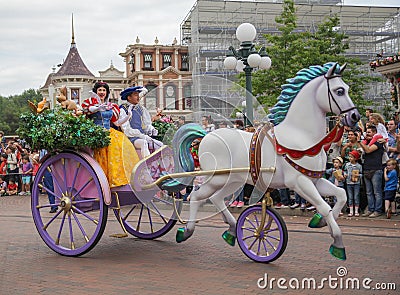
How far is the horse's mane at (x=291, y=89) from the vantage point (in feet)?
22.2

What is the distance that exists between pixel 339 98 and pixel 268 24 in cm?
3792

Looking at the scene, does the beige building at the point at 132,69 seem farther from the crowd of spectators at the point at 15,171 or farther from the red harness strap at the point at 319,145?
the red harness strap at the point at 319,145

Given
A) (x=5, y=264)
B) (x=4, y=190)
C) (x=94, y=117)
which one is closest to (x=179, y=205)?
(x=94, y=117)

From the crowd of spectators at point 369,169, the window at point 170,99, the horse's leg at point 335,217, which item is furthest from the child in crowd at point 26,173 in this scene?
the horse's leg at point 335,217

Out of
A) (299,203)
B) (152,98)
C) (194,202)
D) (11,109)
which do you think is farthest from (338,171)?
(11,109)

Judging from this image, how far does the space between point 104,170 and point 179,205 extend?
120 centimetres

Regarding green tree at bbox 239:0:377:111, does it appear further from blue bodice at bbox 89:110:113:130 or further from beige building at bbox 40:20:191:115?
blue bodice at bbox 89:110:113:130

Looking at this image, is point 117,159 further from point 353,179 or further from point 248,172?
point 353,179

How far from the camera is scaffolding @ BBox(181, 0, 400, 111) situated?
133ft

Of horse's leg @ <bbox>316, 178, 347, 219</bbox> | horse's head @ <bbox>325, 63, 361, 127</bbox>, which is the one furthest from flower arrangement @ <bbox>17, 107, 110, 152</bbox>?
horse's head @ <bbox>325, 63, 361, 127</bbox>

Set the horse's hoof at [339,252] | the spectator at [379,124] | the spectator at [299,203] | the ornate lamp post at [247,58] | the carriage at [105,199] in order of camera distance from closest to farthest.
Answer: the horse's hoof at [339,252] → the carriage at [105,199] → the spectator at [379,124] → the spectator at [299,203] → the ornate lamp post at [247,58]

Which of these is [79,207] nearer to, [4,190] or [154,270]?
[154,270]

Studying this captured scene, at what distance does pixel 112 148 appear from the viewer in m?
7.65

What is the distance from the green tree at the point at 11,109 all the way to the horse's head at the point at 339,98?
61939 mm
